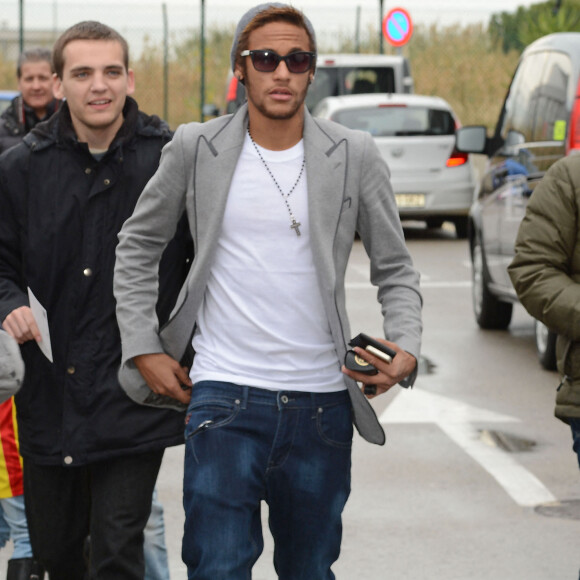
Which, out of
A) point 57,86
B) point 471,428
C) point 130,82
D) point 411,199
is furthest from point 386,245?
point 411,199

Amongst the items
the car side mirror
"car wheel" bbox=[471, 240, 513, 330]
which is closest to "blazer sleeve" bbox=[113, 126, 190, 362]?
the car side mirror

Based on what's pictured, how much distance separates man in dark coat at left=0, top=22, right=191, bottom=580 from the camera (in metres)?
3.98

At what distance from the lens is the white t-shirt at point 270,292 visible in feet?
11.7

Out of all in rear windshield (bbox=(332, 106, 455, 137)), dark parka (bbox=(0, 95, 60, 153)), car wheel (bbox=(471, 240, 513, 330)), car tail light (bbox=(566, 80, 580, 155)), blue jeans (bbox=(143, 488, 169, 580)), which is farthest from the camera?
rear windshield (bbox=(332, 106, 455, 137))

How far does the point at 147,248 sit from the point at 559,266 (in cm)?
118

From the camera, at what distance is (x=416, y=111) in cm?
1805

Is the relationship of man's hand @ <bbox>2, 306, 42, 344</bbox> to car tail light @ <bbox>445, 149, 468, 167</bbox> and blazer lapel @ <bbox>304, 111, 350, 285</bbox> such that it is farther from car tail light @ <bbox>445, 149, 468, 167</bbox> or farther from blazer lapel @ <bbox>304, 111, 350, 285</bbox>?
car tail light @ <bbox>445, 149, 468, 167</bbox>

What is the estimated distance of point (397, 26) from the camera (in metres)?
25.9

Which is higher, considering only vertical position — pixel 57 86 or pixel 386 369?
pixel 57 86

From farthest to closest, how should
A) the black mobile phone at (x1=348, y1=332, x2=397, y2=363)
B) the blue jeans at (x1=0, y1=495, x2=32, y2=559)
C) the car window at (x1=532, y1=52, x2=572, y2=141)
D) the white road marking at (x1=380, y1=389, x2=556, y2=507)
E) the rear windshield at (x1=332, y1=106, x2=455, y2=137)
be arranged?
the rear windshield at (x1=332, y1=106, x2=455, y2=137), the car window at (x1=532, y1=52, x2=572, y2=141), the white road marking at (x1=380, y1=389, x2=556, y2=507), the blue jeans at (x1=0, y1=495, x2=32, y2=559), the black mobile phone at (x1=348, y1=332, x2=397, y2=363)

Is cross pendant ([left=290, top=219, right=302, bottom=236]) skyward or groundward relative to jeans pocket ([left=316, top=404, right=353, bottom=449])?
skyward

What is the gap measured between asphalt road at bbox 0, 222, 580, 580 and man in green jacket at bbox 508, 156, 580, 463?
4.53ft

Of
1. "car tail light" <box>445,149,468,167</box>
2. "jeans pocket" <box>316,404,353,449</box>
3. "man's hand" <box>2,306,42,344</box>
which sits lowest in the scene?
"car tail light" <box>445,149,468,167</box>

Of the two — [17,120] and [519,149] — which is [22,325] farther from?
[519,149]
